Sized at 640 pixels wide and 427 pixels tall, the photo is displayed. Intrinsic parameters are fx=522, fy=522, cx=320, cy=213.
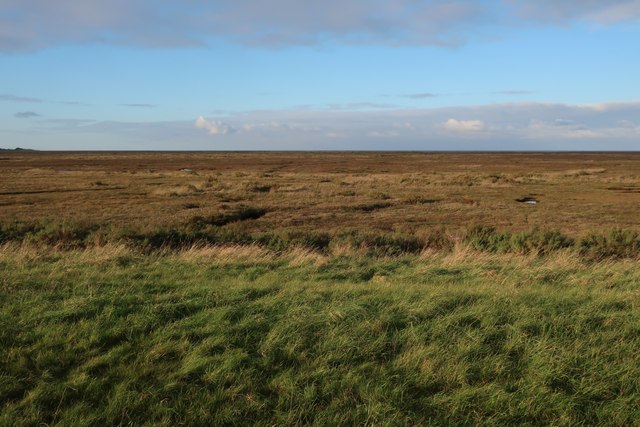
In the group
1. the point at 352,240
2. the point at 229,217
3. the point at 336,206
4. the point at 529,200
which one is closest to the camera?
the point at 352,240

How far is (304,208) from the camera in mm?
29594

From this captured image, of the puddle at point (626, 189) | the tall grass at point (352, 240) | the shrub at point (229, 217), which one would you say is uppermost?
the puddle at point (626, 189)

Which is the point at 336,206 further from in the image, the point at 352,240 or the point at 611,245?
the point at 611,245

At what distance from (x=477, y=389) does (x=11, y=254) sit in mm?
9242

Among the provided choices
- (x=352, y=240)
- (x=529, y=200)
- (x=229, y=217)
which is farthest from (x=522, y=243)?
(x=529, y=200)

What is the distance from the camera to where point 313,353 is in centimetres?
486

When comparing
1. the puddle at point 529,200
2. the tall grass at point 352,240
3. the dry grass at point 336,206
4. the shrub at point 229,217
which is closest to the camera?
the tall grass at point 352,240

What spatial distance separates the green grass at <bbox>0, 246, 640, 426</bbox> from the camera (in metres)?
4.01

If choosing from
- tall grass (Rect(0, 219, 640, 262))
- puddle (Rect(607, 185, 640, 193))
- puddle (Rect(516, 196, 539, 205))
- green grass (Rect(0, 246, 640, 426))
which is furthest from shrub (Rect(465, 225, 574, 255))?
puddle (Rect(607, 185, 640, 193))

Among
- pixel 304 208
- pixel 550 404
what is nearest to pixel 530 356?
pixel 550 404

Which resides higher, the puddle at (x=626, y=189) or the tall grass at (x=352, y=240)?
the puddle at (x=626, y=189)

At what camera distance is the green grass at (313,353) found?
401 cm

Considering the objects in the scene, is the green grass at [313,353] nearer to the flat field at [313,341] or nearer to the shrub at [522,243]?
the flat field at [313,341]

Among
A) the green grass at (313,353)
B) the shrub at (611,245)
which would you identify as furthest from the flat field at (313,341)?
the shrub at (611,245)
